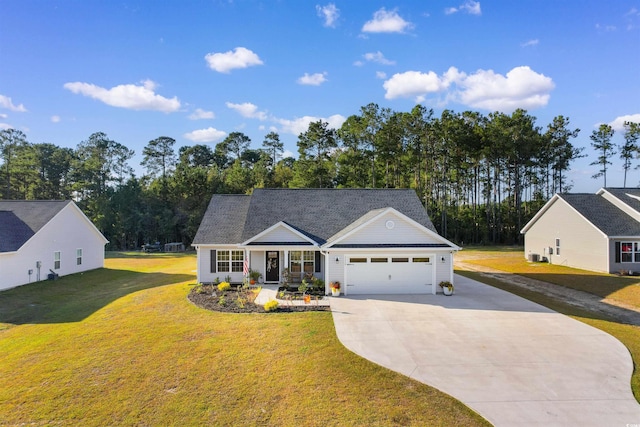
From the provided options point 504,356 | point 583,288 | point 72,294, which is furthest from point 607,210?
point 72,294

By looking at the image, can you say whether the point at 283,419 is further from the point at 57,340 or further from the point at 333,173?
the point at 333,173

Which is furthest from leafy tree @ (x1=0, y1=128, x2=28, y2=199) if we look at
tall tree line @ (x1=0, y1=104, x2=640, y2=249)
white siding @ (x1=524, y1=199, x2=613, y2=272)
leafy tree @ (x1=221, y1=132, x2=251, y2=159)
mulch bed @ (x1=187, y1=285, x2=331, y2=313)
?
white siding @ (x1=524, y1=199, x2=613, y2=272)

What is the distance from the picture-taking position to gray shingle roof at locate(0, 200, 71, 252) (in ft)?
63.3

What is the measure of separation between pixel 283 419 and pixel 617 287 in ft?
64.8

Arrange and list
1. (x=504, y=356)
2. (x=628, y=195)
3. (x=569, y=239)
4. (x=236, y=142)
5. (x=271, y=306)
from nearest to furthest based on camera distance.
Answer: (x=504, y=356), (x=271, y=306), (x=569, y=239), (x=628, y=195), (x=236, y=142)

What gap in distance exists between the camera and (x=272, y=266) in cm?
1903

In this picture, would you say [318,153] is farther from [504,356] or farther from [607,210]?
[504,356]

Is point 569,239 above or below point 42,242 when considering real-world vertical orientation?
below

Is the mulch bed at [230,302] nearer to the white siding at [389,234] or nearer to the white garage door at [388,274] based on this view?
the white garage door at [388,274]

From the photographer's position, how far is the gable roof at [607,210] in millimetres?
22781

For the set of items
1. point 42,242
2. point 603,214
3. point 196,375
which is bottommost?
point 196,375

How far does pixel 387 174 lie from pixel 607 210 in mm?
26363

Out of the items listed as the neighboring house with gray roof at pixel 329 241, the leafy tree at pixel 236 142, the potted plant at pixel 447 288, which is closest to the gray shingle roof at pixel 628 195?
the neighboring house with gray roof at pixel 329 241

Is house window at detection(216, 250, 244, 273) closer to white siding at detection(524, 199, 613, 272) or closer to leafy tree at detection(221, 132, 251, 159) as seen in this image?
white siding at detection(524, 199, 613, 272)
